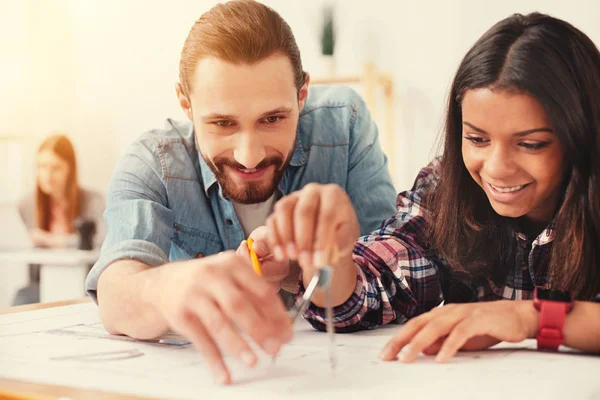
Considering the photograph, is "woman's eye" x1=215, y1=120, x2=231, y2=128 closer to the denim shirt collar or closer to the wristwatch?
the denim shirt collar

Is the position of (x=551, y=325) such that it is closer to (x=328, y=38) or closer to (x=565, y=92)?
(x=565, y=92)

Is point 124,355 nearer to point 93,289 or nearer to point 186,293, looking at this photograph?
point 186,293

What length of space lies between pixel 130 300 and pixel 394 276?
427 mm

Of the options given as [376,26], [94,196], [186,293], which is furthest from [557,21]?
[94,196]

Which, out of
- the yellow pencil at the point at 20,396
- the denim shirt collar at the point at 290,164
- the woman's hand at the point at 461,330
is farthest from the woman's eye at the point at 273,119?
the yellow pencil at the point at 20,396

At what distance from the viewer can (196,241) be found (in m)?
1.43

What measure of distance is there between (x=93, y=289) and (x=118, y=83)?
3295mm

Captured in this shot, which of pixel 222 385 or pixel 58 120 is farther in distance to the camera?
pixel 58 120

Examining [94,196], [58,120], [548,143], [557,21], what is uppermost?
[557,21]

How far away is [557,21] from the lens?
43.0 inches

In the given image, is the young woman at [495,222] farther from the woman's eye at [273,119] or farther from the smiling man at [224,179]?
the woman's eye at [273,119]

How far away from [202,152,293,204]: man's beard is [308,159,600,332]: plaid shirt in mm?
221

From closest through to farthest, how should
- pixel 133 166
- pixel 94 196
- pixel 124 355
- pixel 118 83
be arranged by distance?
1. pixel 124 355
2. pixel 133 166
3. pixel 94 196
4. pixel 118 83

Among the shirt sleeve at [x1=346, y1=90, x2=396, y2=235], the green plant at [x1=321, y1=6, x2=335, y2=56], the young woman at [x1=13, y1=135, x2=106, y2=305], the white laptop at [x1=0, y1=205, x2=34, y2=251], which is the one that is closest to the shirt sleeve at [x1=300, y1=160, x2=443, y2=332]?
the shirt sleeve at [x1=346, y1=90, x2=396, y2=235]
